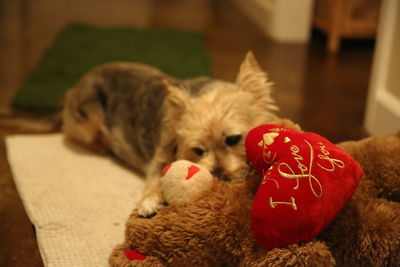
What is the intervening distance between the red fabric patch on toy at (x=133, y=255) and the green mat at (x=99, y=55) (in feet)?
7.30

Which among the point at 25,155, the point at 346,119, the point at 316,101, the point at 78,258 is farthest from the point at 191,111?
the point at 316,101

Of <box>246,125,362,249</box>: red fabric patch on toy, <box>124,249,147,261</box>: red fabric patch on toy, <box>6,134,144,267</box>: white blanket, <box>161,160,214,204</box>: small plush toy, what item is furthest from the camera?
<box>6,134,144,267</box>: white blanket

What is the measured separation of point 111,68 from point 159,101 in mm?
599

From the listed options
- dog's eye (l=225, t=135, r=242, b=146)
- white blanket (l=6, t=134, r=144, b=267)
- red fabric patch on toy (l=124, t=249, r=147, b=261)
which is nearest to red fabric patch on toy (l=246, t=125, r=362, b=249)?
red fabric patch on toy (l=124, t=249, r=147, b=261)

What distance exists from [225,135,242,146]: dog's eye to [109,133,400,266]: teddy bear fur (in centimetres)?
35

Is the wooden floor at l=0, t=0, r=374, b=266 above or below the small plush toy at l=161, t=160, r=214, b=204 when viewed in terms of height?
below

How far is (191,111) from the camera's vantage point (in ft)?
6.59

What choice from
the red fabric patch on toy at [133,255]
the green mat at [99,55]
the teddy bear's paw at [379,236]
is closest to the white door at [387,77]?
the teddy bear's paw at [379,236]

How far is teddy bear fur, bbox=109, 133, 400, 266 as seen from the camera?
134 centimetres

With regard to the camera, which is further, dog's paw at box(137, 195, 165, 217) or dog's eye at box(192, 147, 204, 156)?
dog's eye at box(192, 147, 204, 156)

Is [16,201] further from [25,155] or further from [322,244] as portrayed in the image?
[322,244]

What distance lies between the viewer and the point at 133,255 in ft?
4.93

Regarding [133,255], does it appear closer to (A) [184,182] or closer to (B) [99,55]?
(A) [184,182]

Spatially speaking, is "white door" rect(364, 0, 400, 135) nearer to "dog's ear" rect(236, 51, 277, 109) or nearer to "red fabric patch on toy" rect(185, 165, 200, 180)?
"dog's ear" rect(236, 51, 277, 109)
